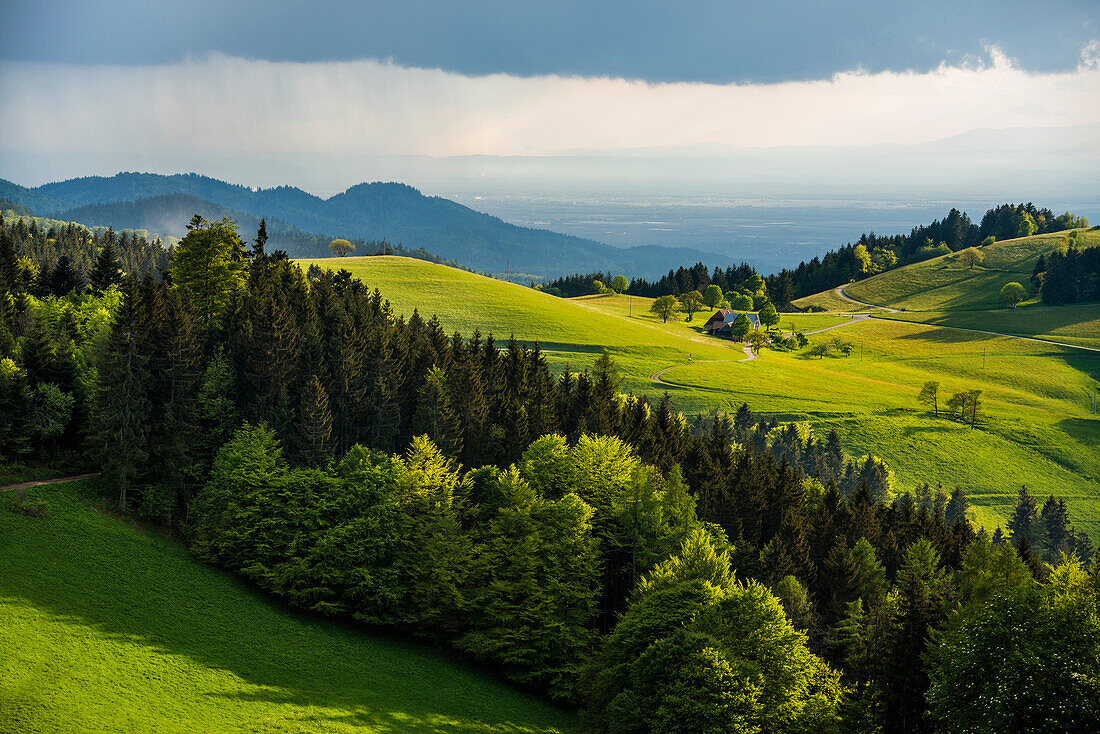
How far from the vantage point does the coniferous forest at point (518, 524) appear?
140ft

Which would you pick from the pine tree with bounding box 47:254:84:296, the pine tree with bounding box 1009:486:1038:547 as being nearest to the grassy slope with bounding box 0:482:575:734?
the pine tree with bounding box 47:254:84:296

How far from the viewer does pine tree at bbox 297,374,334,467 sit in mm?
67750

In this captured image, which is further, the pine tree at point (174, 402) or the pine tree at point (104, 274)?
the pine tree at point (104, 274)

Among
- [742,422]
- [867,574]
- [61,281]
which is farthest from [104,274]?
[742,422]

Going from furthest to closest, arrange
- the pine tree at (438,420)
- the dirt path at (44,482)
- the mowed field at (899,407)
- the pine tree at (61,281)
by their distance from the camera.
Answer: the mowed field at (899,407) → the pine tree at (61,281) → the pine tree at (438,420) → the dirt path at (44,482)

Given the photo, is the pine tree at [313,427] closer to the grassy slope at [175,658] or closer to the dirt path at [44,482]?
the grassy slope at [175,658]

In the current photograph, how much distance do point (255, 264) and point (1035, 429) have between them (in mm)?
160892

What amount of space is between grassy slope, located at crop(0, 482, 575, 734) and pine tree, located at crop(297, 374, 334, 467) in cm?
1289

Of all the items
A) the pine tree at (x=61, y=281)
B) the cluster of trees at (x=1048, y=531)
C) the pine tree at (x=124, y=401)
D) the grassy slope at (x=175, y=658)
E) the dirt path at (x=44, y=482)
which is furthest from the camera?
the cluster of trees at (x=1048, y=531)

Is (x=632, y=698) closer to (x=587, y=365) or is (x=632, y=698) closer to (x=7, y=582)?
(x=7, y=582)

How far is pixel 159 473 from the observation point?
6412 cm

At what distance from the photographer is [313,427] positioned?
67875 mm

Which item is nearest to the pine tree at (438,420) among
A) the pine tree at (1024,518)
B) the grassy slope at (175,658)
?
the grassy slope at (175,658)

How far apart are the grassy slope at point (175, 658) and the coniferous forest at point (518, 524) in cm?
346
